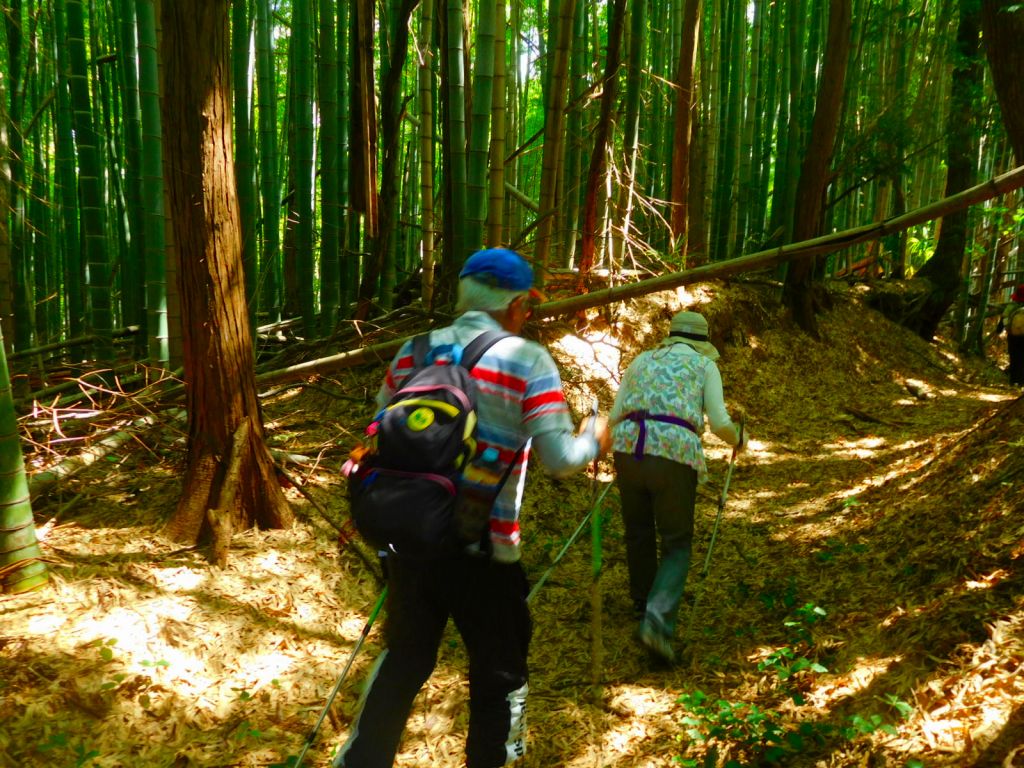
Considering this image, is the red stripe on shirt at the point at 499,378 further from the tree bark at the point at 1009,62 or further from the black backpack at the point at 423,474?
the tree bark at the point at 1009,62

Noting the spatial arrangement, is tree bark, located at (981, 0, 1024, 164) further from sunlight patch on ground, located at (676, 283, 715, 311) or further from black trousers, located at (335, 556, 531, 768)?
black trousers, located at (335, 556, 531, 768)

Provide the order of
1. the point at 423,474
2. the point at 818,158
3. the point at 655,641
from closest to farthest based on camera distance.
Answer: the point at 423,474
the point at 655,641
the point at 818,158

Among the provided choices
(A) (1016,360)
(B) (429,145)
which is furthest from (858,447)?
(A) (1016,360)

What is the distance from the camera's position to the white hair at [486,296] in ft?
6.80

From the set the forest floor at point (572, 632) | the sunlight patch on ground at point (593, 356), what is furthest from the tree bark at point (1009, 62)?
the sunlight patch on ground at point (593, 356)

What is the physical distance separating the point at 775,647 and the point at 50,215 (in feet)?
31.9

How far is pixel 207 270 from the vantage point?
3.11 m

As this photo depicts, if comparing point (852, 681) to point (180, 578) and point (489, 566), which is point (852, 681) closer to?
point (489, 566)

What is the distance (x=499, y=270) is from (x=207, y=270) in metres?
1.62

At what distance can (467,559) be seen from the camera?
1961 millimetres

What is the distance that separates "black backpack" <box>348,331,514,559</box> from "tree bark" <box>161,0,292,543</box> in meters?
1.61

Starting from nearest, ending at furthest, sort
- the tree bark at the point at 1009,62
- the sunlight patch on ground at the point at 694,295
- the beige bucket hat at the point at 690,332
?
the beige bucket hat at the point at 690,332 → the tree bark at the point at 1009,62 → the sunlight patch on ground at the point at 694,295

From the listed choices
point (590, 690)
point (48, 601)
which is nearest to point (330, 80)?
point (48, 601)

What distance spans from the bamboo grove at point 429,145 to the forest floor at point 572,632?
60.4 inches
